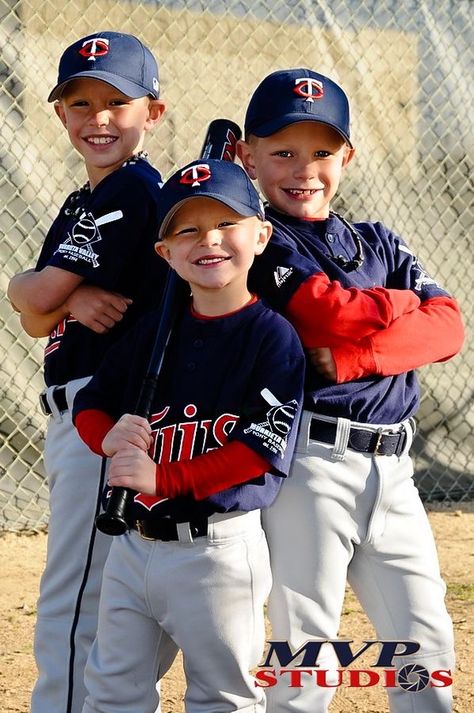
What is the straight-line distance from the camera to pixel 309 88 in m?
2.36

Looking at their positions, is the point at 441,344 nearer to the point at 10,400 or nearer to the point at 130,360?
the point at 130,360

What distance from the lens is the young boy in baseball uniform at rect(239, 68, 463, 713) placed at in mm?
2238

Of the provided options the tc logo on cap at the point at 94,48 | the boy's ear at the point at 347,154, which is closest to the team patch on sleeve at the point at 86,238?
the tc logo on cap at the point at 94,48

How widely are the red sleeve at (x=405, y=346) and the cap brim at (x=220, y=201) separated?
338 mm

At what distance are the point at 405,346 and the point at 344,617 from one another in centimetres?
190

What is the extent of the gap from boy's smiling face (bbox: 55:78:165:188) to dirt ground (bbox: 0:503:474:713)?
140cm

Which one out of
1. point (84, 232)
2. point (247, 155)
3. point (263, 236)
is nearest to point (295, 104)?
point (247, 155)

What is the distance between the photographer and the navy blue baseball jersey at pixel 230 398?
2070mm

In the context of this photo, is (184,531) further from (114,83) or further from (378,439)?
(114,83)

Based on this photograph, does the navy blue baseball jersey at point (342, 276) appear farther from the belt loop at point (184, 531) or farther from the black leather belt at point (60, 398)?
the black leather belt at point (60, 398)

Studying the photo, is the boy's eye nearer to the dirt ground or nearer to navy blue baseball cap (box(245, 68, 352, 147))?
navy blue baseball cap (box(245, 68, 352, 147))

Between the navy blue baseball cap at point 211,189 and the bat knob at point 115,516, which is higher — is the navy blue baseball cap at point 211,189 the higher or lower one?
the higher one

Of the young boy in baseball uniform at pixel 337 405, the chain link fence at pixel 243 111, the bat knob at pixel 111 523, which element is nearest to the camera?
the bat knob at pixel 111 523

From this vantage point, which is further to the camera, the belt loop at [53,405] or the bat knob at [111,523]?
the belt loop at [53,405]
